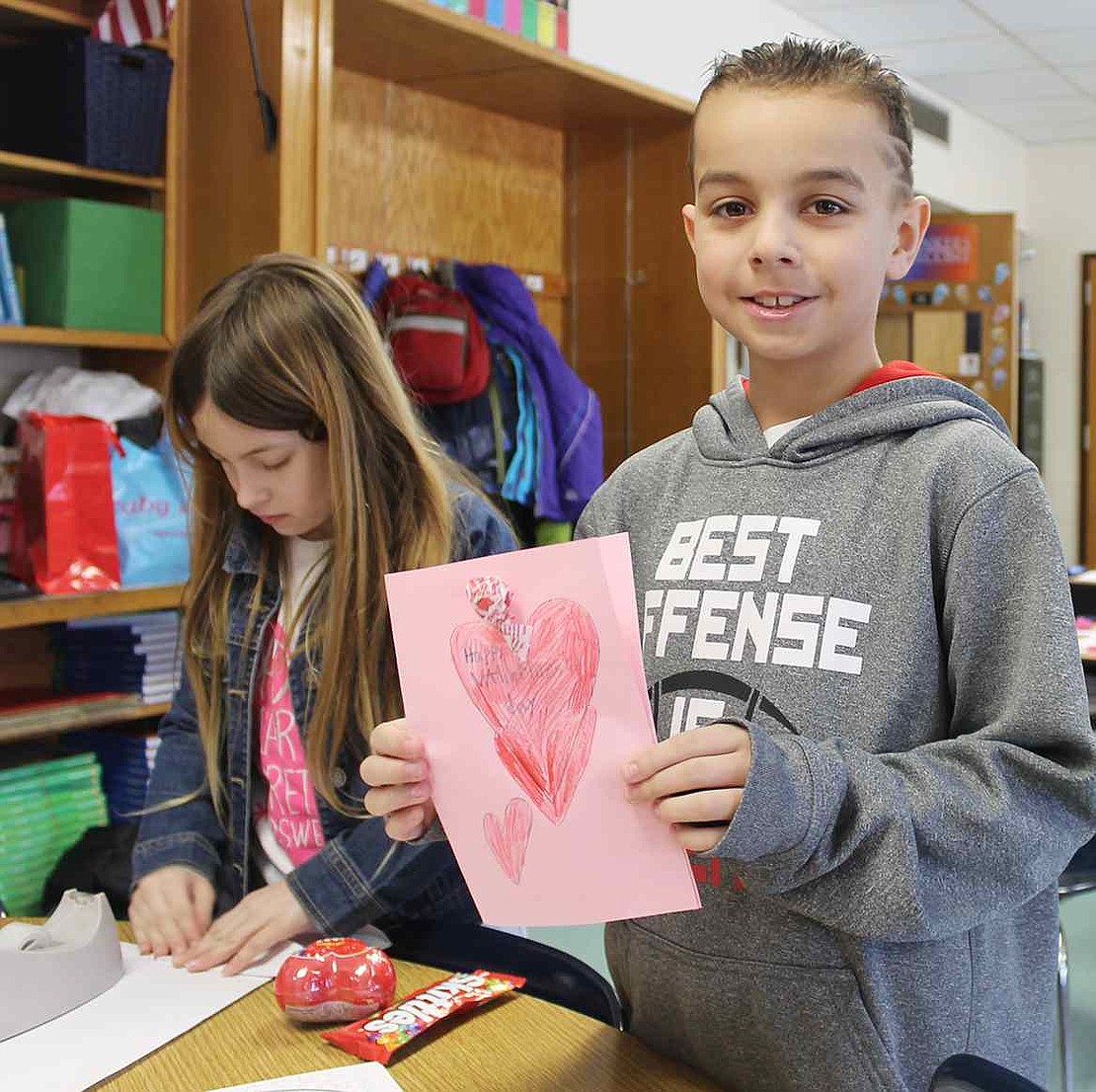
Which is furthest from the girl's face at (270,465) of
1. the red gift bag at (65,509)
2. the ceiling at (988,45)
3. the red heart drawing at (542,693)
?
the ceiling at (988,45)

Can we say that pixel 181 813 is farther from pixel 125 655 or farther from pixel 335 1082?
pixel 125 655

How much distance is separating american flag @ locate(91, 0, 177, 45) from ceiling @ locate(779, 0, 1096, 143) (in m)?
2.73

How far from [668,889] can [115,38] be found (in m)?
2.73

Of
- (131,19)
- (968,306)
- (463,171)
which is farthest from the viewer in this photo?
(968,306)

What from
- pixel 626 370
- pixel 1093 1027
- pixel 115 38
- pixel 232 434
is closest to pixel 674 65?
pixel 626 370

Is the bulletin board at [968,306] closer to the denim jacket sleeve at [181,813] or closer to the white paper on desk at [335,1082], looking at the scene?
the denim jacket sleeve at [181,813]

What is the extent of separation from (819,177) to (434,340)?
2699 mm

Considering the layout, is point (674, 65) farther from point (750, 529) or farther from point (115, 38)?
point (750, 529)

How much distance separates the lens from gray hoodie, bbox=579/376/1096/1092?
2.92ft

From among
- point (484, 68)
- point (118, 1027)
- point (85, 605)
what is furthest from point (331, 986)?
point (484, 68)

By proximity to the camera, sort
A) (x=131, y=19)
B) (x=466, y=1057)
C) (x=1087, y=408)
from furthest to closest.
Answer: (x=1087, y=408) < (x=131, y=19) < (x=466, y=1057)

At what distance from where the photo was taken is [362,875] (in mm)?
1390

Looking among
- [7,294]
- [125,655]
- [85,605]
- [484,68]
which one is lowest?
[125,655]

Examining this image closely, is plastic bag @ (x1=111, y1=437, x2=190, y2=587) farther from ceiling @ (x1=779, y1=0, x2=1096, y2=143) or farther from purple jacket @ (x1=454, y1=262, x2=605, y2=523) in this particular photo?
ceiling @ (x1=779, y1=0, x2=1096, y2=143)
